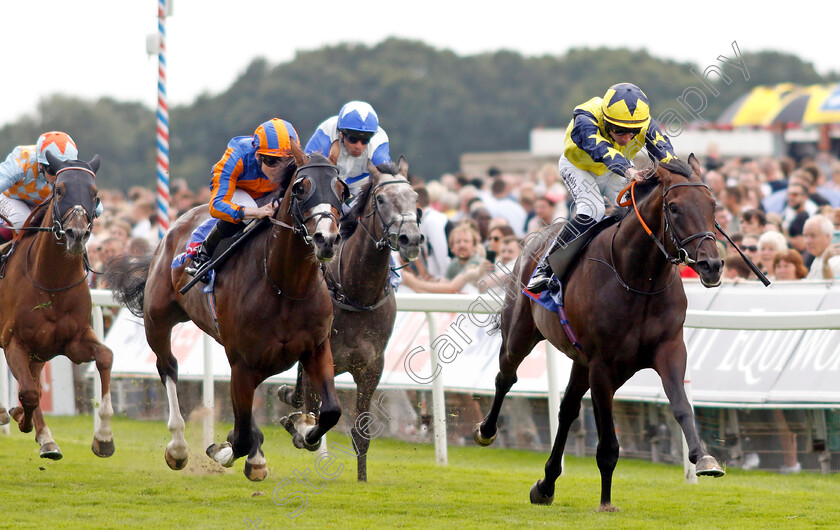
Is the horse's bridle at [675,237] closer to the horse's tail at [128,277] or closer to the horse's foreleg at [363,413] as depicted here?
the horse's foreleg at [363,413]

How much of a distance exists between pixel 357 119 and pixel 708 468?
2699mm

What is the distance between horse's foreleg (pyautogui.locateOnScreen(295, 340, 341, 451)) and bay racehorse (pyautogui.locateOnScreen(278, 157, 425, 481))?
676mm

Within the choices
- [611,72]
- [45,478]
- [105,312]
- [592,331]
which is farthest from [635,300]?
[611,72]

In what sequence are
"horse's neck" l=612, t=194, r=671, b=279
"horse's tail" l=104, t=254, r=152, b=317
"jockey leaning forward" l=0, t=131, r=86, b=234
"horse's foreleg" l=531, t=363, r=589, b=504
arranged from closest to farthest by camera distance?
"horse's neck" l=612, t=194, r=671, b=279 → "horse's foreleg" l=531, t=363, r=589, b=504 → "jockey leaning forward" l=0, t=131, r=86, b=234 → "horse's tail" l=104, t=254, r=152, b=317

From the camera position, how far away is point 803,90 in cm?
2098

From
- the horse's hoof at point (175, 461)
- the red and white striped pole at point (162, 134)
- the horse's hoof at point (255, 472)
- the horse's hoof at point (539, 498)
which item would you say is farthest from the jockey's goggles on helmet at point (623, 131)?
the red and white striped pole at point (162, 134)

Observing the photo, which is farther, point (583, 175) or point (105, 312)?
point (105, 312)

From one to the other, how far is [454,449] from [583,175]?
2729mm

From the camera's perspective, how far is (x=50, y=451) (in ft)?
23.0

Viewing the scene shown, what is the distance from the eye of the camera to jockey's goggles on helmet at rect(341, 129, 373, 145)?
6.54 meters

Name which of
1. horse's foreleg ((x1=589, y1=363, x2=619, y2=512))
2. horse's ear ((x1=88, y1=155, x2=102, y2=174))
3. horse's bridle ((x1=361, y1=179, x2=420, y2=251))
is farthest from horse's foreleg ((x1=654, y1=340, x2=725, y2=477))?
horse's ear ((x1=88, y1=155, x2=102, y2=174))

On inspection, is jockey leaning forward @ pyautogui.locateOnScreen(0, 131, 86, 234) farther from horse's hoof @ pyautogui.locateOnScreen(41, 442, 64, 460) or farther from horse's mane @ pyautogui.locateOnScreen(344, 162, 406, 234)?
horse's mane @ pyautogui.locateOnScreen(344, 162, 406, 234)

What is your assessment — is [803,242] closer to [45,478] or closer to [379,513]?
[379,513]

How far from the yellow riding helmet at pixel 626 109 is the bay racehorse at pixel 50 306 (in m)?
3.05
